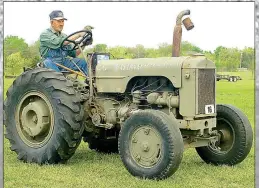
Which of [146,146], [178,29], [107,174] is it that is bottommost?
[107,174]

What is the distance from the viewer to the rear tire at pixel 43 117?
704cm

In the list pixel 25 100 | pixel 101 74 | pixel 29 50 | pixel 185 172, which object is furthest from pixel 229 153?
pixel 29 50

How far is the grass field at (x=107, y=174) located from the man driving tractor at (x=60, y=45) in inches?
61.0

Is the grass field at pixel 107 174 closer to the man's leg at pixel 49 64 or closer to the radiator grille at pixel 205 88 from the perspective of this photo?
the radiator grille at pixel 205 88

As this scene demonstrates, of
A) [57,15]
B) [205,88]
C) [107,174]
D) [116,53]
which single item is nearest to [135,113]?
[107,174]

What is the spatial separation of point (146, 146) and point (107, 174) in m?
0.71

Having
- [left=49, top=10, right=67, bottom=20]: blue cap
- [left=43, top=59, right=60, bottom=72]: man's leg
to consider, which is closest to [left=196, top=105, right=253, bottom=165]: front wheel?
[left=43, top=59, right=60, bottom=72]: man's leg

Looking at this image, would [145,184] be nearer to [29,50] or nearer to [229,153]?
[229,153]

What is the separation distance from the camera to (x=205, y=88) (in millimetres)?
6797

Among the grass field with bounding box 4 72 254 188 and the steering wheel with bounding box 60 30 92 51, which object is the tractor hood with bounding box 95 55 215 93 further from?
the grass field with bounding box 4 72 254 188

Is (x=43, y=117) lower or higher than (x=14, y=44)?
lower

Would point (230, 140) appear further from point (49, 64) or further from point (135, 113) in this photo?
point (49, 64)

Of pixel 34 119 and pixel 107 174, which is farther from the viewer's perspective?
pixel 34 119

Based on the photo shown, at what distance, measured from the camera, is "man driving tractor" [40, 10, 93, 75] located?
774 centimetres
